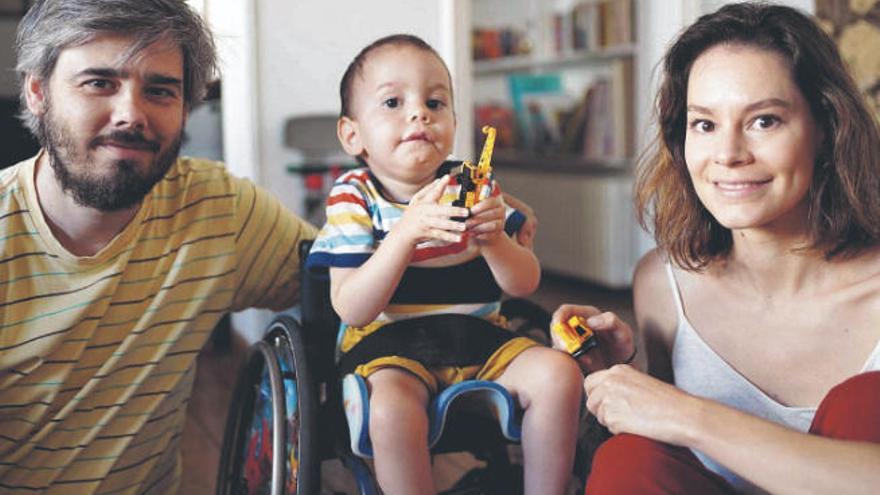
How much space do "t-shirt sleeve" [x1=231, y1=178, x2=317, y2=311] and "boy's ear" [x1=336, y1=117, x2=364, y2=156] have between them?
0.74ft

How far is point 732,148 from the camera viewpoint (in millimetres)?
1243

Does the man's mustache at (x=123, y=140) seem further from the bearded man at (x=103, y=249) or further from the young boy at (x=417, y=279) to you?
the young boy at (x=417, y=279)

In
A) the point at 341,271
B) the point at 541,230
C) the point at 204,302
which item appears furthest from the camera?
the point at 541,230

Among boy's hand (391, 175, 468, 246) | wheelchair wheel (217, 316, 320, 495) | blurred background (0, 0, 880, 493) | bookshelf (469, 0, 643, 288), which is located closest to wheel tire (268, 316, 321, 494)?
wheelchair wheel (217, 316, 320, 495)

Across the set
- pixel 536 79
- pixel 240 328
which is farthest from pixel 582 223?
pixel 240 328

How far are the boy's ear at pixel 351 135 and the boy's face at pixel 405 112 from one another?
3 cm

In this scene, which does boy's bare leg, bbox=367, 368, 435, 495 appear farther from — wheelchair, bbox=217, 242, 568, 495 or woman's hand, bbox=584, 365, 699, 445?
woman's hand, bbox=584, 365, 699, 445

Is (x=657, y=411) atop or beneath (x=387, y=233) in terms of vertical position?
beneath

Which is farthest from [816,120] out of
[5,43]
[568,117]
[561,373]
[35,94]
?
[5,43]

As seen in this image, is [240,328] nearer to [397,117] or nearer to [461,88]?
[461,88]

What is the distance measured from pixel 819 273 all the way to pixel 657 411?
1.18 ft

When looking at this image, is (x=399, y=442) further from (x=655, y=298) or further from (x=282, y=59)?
(x=282, y=59)

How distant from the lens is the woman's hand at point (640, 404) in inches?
46.3

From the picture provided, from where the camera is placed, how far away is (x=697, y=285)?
1.45 m
